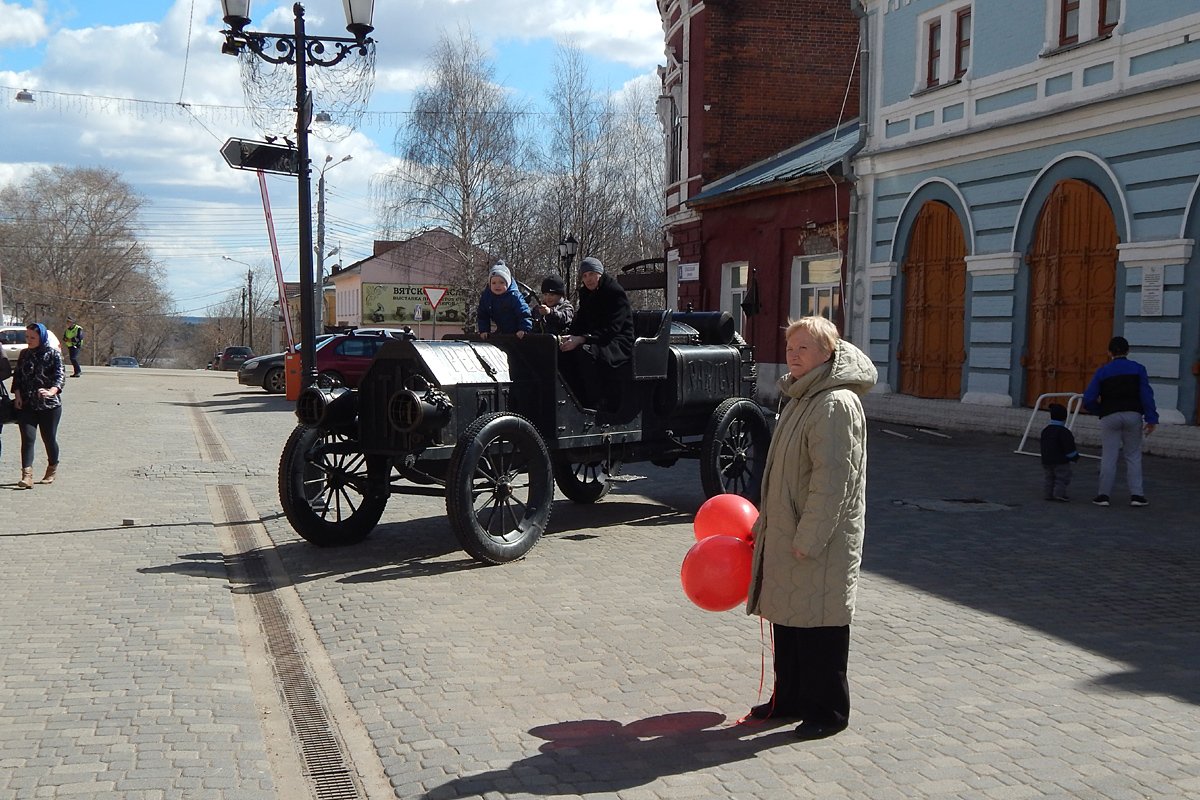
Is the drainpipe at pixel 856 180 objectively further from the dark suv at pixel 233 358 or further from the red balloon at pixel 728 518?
the dark suv at pixel 233 358

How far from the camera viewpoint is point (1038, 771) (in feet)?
13.8

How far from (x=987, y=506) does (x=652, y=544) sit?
142 inches

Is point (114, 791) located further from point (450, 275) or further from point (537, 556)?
point (450, 275)

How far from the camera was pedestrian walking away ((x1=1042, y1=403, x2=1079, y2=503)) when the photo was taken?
1077cm

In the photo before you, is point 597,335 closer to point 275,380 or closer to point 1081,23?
point 1081,23

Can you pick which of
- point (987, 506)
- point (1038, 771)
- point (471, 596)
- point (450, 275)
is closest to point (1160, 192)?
point (987, 506)

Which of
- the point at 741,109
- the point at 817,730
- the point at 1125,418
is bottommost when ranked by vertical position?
the point at 817,730

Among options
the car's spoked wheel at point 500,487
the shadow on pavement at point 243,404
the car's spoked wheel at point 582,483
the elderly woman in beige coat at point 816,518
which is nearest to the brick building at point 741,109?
the shadow on pavement at point 243,404

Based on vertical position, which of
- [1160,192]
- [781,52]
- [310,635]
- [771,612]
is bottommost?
[310,635]

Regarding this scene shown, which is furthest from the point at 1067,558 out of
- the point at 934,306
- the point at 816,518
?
the point at 934,306

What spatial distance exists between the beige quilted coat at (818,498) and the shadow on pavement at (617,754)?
0.51 metres

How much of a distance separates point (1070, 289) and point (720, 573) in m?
12.8

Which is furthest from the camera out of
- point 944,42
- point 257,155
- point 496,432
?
point 944,42

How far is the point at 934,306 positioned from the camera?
1884 centimetres
